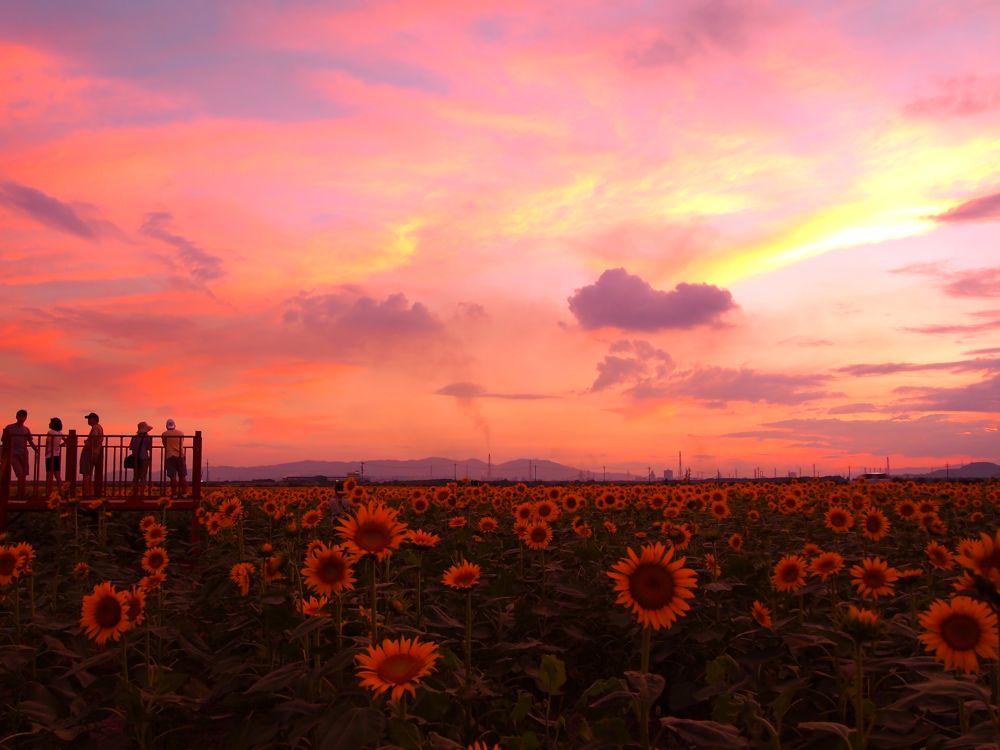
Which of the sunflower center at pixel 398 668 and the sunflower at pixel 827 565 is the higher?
the sunflower at pixel 827 565

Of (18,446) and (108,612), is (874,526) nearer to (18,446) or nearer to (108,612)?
(108,612)

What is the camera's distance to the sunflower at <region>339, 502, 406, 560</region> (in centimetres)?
474

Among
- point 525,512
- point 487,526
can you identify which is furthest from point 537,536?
point 487,526

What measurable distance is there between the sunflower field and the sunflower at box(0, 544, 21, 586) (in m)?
0.02

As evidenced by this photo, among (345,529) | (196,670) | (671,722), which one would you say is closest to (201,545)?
(196,670)

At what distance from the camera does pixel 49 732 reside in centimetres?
651

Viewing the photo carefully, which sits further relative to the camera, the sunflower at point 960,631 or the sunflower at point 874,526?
the sunflower at point 874,526

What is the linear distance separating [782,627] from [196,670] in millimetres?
6709

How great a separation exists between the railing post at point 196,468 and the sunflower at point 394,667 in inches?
650

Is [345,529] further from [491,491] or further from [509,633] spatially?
[491,491]

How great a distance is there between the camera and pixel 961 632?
4.07 m

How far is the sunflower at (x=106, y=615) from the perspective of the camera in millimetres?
6016

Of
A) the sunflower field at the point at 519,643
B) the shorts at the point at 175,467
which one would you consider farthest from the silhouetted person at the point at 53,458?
the sunflower field at the point at 519,643

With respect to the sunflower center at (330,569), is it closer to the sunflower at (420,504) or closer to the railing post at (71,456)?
the sunflower at (420,504)
